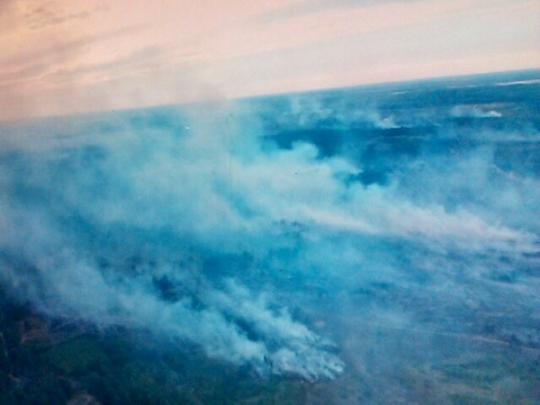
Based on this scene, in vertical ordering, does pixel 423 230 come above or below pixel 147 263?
below

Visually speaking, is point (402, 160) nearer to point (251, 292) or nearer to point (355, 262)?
point (355, 262)

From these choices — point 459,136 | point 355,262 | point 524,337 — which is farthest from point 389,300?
point 459,136

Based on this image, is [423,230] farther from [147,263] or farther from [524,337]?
[147,263]

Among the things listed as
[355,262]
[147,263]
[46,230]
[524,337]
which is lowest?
[524,337]

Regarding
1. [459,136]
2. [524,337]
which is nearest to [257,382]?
[524,337]

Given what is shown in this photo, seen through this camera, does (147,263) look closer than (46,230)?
Yes

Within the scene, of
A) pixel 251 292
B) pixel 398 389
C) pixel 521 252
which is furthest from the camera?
pixel 521 252

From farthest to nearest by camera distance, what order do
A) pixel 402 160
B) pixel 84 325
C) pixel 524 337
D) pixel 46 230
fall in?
pixel 402 160 → pixel 46 230 → pixel 84 325 → pixel 524 337
